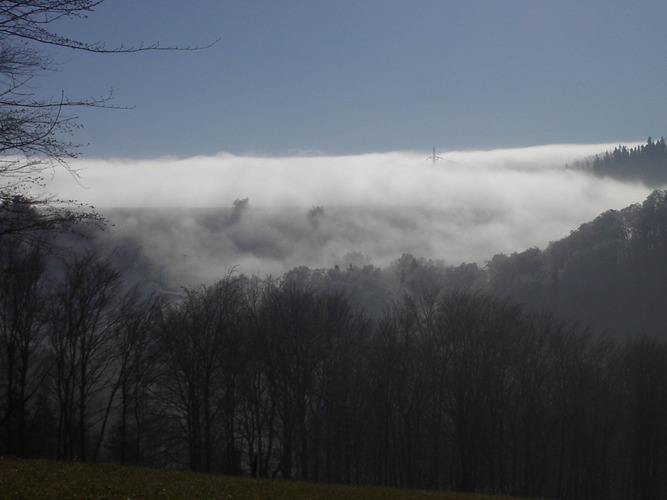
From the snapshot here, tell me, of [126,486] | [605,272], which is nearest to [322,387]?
[126,486]

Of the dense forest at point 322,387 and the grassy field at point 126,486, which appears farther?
the dense forest at point 322,387

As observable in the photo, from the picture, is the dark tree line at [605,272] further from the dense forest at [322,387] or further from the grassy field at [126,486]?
the grassy field at [126,486]

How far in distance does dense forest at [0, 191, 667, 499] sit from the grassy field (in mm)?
12492

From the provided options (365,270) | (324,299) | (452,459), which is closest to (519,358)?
(452,459)

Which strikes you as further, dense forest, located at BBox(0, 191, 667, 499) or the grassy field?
dense forest, located at BBox(0, 191, 667, 499)

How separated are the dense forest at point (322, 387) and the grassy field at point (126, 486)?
1249 cm

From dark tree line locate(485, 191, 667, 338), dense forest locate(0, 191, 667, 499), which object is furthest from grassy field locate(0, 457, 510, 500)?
dark tree line locate(485, 191, 667, 338)

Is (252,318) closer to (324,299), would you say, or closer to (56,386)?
(324,299)

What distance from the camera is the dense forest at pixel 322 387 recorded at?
3375 centimetres

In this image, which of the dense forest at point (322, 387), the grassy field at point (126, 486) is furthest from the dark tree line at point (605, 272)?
the grassy field at point (126, 486)

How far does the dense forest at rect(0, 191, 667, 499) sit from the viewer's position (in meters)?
33.8

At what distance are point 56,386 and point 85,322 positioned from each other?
12.9ft

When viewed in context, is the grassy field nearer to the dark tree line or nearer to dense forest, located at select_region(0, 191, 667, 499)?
dense forest, located at select_region(0, 191, 667, 499)

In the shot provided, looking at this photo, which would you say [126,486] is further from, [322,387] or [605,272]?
[605,272]
